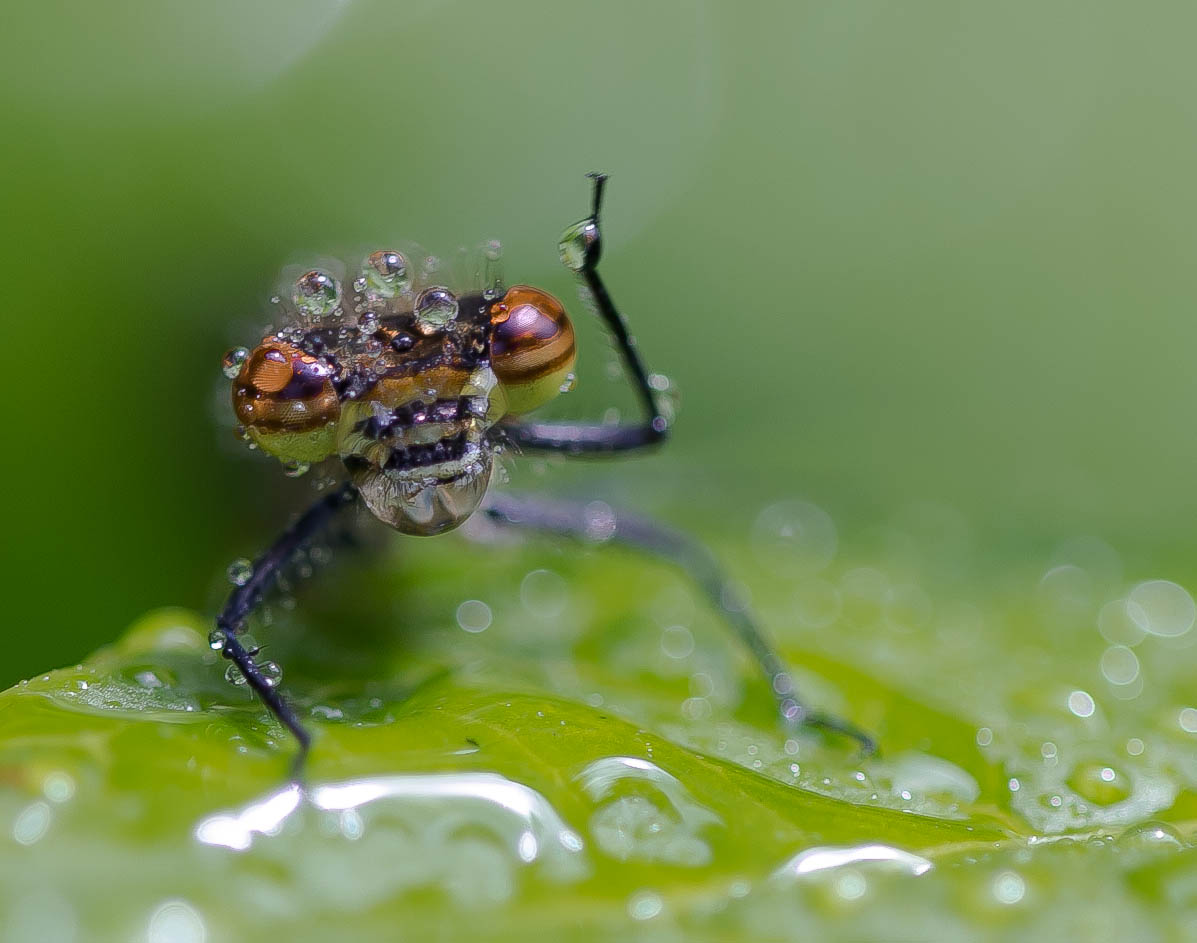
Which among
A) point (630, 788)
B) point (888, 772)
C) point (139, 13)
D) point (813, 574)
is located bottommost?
point (813, 574)

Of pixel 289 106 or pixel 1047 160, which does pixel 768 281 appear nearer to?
pixel 1047 160

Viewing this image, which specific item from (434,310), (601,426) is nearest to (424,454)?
(434,310)

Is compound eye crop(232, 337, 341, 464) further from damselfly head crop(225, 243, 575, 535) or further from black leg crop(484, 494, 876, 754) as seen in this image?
black leg crop(484, 494, 876, 754)

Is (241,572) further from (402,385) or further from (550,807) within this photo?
(550,807)

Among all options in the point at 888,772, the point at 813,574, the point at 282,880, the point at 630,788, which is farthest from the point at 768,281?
the point at 282,880

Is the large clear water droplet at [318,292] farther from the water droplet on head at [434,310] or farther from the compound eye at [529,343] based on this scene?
the compound eye at [529,343]
